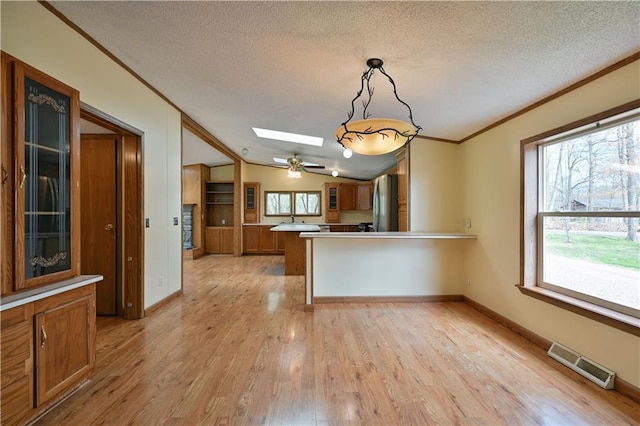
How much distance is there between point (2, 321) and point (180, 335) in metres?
1.51

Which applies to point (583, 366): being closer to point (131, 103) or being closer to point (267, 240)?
point (131, 103)

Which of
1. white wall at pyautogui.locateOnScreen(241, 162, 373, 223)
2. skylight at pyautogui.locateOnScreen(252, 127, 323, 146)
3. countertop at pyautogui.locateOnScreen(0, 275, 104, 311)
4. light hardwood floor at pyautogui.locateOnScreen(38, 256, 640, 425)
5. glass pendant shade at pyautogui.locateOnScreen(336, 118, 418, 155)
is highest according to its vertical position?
skylight at pyautogui.locateOnScreen(252, 127, 323, 146)

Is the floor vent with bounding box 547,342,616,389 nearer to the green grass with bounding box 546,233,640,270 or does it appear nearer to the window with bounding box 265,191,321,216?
the green grass with bounding box 546,233,640,270

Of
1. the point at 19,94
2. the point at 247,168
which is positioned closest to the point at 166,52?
the point at 19,94

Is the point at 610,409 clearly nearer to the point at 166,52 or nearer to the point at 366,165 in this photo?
the point at 166,52

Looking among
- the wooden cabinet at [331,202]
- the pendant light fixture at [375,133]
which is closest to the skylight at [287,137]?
the pendant light fixture at [375,133]

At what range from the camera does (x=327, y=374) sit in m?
2.08

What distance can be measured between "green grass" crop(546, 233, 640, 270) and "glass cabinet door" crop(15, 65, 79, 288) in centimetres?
372

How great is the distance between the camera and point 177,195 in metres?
3.99

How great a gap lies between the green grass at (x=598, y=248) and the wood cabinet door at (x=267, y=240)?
6.30 meters

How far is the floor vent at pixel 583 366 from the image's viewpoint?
191 centimetres

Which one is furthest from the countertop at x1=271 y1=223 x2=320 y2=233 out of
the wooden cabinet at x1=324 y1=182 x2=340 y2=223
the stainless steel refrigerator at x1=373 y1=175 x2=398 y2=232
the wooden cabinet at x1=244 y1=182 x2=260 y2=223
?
the wooden cabinet at x1=244 y1=182 x2=260 y2=223

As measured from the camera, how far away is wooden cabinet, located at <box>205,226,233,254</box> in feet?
26.4

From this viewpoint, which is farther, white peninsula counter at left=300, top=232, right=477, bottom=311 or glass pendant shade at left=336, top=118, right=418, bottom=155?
white peninsula counter at left=300, top=232, right=477, bottom=311
